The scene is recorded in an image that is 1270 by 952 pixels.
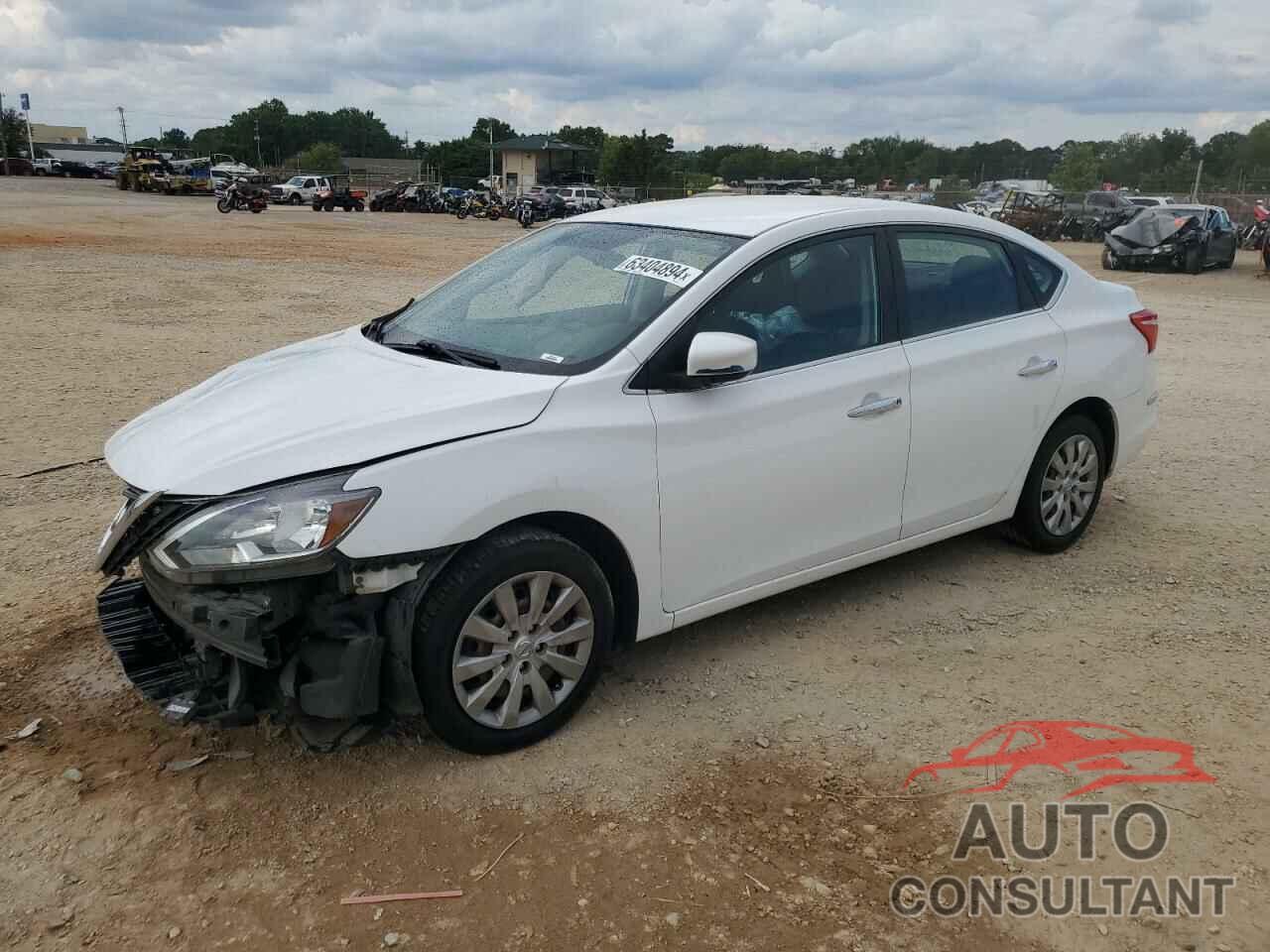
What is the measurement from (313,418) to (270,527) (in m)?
0.45

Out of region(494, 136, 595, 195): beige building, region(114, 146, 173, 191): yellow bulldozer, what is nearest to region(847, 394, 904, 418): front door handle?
region(114, 146, 173, 191): yellow bulldozer

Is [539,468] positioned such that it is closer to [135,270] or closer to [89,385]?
[89,385]

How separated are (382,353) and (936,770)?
97.9 inches

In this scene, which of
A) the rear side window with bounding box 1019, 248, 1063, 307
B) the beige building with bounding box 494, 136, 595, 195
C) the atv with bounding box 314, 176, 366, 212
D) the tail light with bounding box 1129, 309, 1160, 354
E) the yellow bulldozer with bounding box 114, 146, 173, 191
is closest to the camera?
the rear side window with bounding box 1019, 248, 1063, 307

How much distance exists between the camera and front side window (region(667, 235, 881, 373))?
3723mm

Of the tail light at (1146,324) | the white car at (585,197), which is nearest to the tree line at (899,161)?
the white car at (585,197)

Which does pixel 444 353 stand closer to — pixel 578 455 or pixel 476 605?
pixel 578 455

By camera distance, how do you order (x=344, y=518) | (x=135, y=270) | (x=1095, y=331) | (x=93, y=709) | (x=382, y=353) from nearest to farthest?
(x=344, y=518), (x=93, y=709), (x=382, y=353), (x=1095, y=331), (x=135, y=270)

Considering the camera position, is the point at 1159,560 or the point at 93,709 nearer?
the point at 93,709

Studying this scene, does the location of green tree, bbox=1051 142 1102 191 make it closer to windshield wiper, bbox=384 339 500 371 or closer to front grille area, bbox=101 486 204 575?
windshield wiper, bbox=384 339 500 371

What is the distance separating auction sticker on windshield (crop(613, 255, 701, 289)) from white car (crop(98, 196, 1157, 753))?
15mm

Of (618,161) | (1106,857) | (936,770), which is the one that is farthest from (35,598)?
→ (618,161)

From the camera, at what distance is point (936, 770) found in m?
3.33

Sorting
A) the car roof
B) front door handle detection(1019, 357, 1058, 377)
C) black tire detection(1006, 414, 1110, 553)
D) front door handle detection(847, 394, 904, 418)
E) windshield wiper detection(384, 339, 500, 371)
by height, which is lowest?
black tire detection(1006, 414, 1110, 553)
